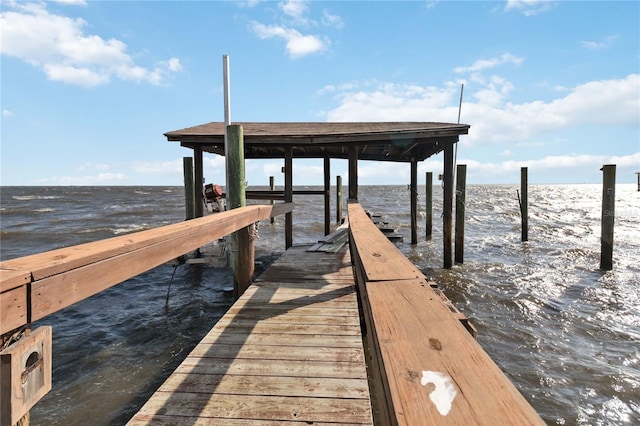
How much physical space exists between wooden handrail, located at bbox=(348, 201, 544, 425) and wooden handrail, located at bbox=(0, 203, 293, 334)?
1128 millimetres

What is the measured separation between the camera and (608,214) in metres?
9.01

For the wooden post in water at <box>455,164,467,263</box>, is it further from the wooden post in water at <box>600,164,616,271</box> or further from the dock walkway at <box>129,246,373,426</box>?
the dock walkway at <box>129,246,373,426</box>

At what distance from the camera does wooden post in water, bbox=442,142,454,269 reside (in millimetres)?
8445

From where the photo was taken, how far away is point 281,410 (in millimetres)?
2336

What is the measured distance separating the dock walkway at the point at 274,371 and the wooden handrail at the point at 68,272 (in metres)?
1.05

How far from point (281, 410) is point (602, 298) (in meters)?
7.48

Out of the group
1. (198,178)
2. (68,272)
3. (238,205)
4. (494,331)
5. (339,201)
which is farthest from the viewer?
(339,201)

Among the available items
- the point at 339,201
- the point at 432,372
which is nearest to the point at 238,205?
the point at 432,372

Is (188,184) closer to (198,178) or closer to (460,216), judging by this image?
(198,178)

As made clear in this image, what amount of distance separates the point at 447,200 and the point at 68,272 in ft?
28.1

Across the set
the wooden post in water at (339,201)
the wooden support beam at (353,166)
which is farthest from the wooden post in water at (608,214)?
the wooden post in water at (339,201)

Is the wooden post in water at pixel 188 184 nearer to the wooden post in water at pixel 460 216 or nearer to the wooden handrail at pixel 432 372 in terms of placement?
the wooden post in water at pixel 460 216

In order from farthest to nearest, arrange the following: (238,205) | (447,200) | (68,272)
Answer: (447,200)
(238,205)
(68,272)

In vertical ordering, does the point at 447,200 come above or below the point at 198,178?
below
